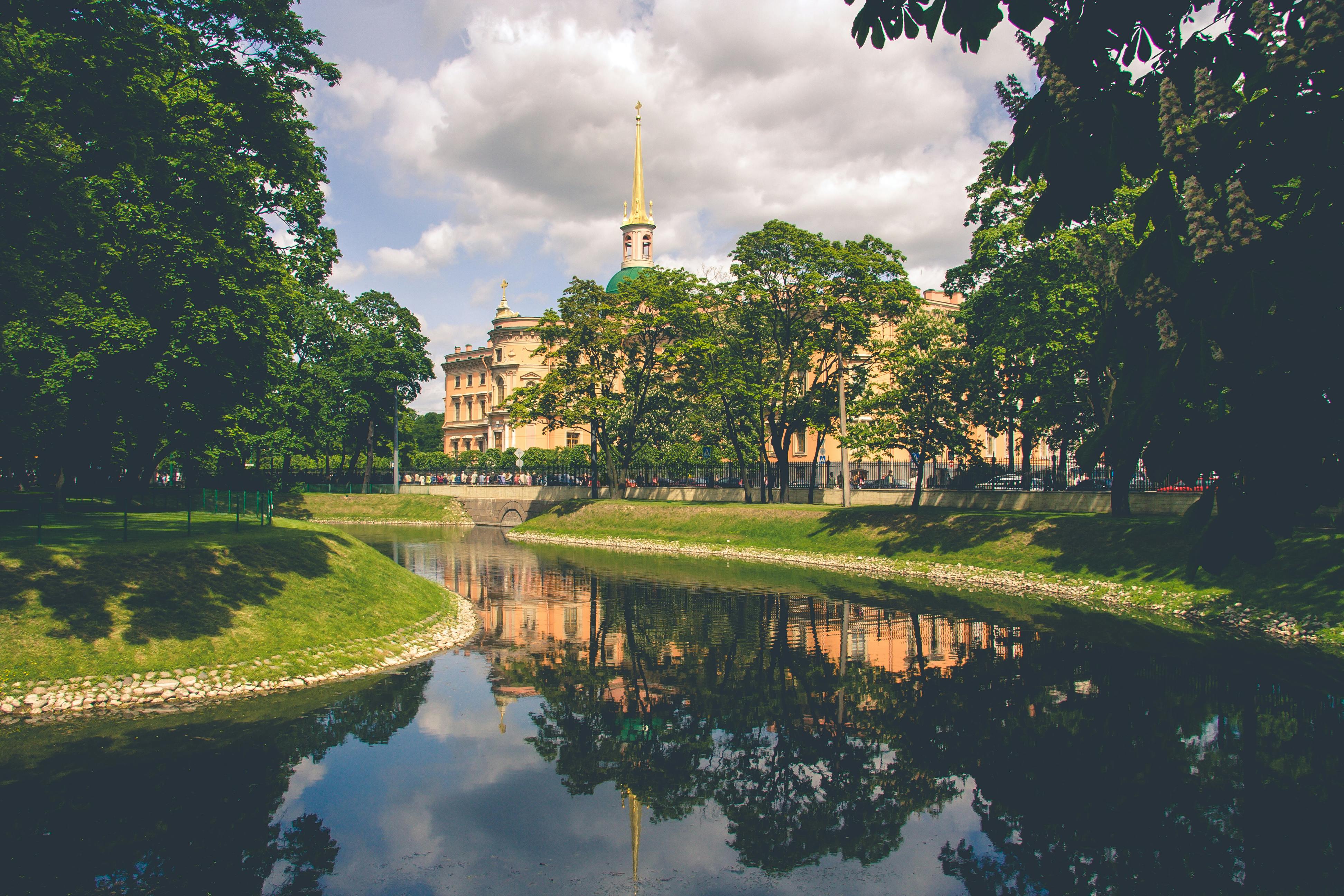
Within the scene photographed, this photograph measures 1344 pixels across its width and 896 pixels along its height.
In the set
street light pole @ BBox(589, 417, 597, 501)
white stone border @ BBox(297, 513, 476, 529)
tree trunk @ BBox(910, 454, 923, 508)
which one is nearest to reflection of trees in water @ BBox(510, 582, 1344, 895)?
tree trunk @ BBox(910, 454, 923, 508)

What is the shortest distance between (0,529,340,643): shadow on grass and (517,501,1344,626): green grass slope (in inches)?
747

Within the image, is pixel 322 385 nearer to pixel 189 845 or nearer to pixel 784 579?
pixel 784 579

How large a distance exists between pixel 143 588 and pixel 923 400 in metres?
33.9

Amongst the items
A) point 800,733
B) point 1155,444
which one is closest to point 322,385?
point 800,733

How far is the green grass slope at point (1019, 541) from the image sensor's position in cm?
2281

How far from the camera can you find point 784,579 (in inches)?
1353

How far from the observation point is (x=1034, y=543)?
32.7 m

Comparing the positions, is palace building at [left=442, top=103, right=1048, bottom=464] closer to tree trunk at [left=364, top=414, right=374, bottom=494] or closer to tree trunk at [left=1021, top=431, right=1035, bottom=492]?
tree trunk at [left=364, top=414, right=374, bottom=494]

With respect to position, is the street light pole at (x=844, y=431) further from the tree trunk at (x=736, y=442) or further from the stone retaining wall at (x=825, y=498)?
the tree trunk at (x=736, y=442)

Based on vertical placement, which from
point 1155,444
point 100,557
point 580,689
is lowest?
point 580,689

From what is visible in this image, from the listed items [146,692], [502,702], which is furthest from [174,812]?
[502,702]

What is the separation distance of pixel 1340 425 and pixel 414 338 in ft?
244

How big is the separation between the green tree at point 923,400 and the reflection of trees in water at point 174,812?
31167 mm

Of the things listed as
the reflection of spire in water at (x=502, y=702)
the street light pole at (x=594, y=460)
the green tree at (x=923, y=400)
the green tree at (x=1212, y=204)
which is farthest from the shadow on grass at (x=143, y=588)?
the street light pole at (x=594, y=460)
